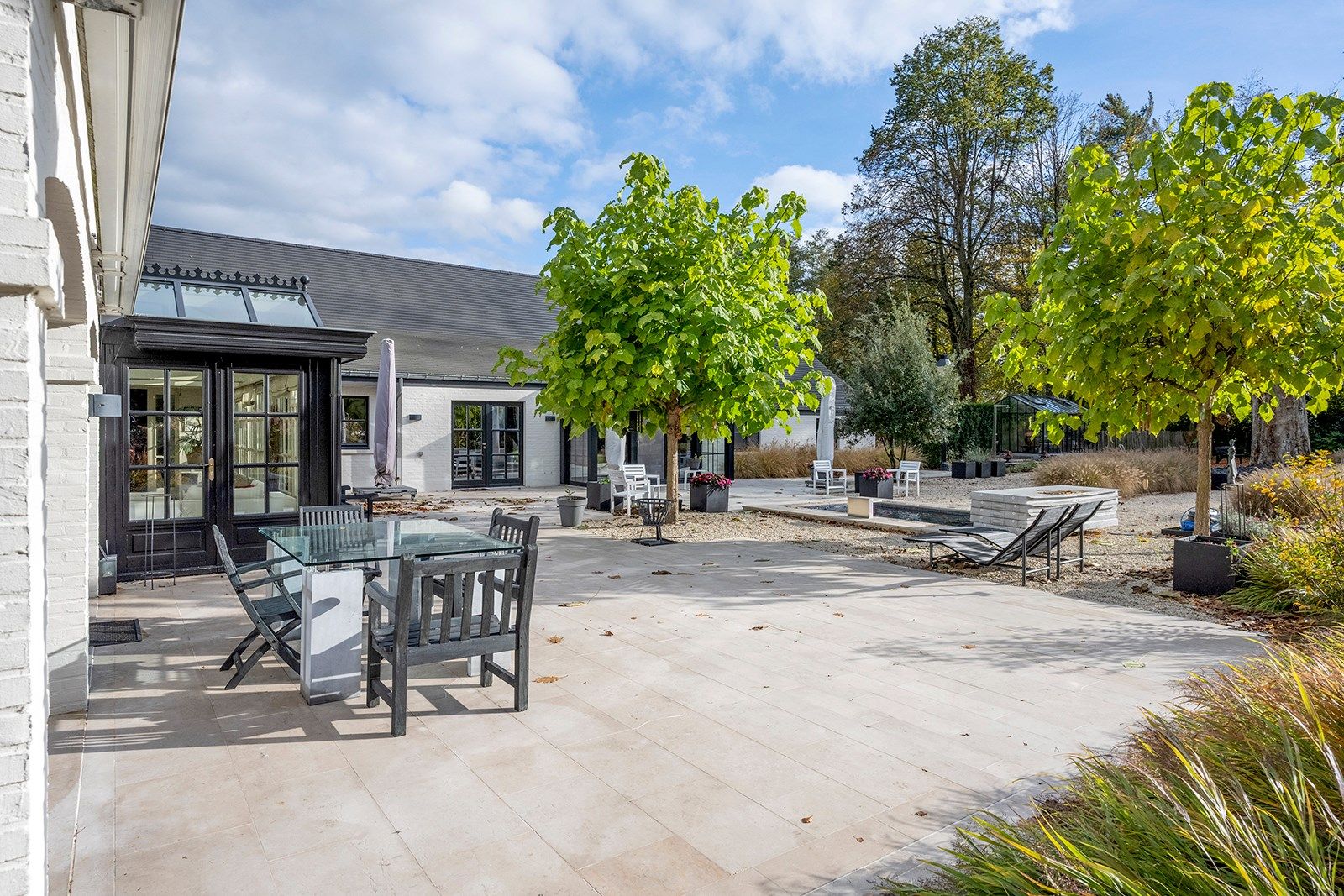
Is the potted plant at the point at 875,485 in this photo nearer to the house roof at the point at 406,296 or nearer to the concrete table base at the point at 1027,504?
the concrete table base at the point at 1027,504

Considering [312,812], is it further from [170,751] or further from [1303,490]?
[1303,490]

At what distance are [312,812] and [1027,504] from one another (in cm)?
1017

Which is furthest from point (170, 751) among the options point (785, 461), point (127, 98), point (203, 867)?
point (785, 461)

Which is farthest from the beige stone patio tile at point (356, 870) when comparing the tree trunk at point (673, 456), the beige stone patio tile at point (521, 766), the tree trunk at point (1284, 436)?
the tree trunk at point (1284, 436)

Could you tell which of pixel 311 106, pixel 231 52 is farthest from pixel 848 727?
pixel 311 106

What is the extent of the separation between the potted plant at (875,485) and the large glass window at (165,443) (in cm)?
1188

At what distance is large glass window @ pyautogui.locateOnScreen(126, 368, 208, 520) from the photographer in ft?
28.2

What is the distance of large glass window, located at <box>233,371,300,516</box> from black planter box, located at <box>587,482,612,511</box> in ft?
22.4

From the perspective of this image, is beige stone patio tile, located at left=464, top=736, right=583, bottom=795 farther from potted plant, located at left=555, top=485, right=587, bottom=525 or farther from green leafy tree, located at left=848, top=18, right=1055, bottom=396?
green leafy tree, located at left=848, top=18, right=1055, bottom=396

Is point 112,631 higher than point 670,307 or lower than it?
lower

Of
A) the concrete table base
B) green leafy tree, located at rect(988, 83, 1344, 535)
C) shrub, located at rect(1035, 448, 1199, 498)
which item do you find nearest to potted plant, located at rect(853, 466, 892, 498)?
shrub, located at rect(1035, 448, 1199, 498)

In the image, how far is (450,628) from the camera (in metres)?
4.43

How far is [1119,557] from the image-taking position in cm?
968

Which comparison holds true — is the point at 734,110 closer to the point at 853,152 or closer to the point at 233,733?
the point at 233,733
